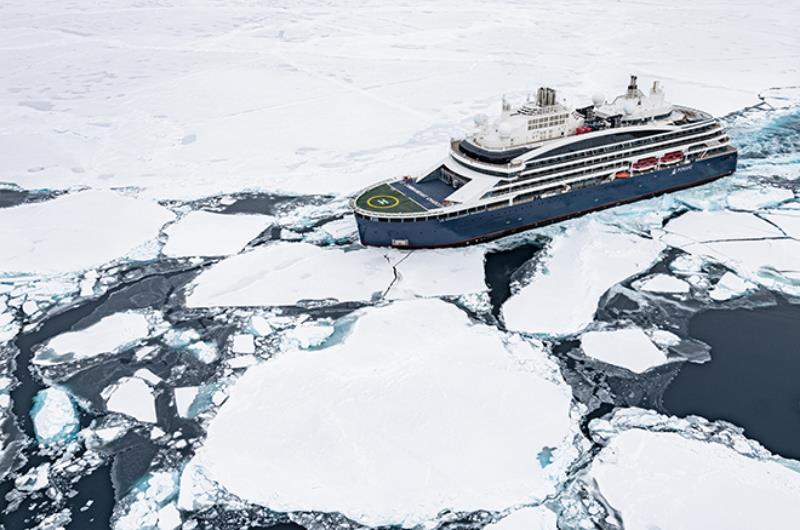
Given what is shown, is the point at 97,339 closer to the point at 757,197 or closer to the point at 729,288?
the point at 729,288

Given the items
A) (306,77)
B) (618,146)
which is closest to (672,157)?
(618,146)

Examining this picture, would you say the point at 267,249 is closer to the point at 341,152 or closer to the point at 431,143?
the point at 341,152

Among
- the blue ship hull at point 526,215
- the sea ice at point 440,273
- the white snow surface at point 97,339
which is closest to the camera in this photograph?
the white snow surface at point 97,339

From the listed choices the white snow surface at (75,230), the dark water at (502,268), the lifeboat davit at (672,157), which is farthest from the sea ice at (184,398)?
the lifeboat davit at (672,157)

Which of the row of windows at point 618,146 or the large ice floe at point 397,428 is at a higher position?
the row of windows at point 618,146

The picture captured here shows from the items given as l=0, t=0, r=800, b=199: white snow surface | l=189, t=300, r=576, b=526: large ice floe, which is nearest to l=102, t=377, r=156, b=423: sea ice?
l=189, t=300, r=576, b=526: large ice floe

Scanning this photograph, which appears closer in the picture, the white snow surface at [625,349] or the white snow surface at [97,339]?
the white snow surface at [625,349]

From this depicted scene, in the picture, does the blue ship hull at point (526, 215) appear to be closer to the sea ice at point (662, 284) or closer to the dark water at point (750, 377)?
the sea ice at point (662, 284)
